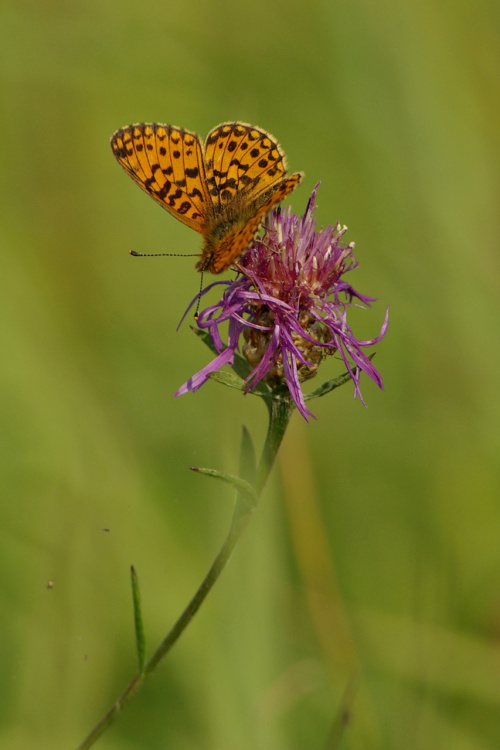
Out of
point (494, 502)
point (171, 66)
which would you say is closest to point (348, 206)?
point (171, 66)

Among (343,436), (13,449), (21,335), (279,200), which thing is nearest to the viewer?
(279,200)

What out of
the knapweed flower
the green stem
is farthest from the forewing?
the green stem

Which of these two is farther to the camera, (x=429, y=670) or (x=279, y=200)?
(x=429, y=670)

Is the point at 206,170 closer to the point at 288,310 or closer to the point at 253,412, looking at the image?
the point at 288,310

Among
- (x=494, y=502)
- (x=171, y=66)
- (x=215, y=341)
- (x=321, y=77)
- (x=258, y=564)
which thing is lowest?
(x=258, y=564)

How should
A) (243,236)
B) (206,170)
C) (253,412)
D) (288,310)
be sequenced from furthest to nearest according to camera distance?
(253,412) < (206,170) < (288,310) < (243,236)

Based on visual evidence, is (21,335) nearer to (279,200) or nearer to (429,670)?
(279,200)

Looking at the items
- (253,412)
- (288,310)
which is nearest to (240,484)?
(288,310)
